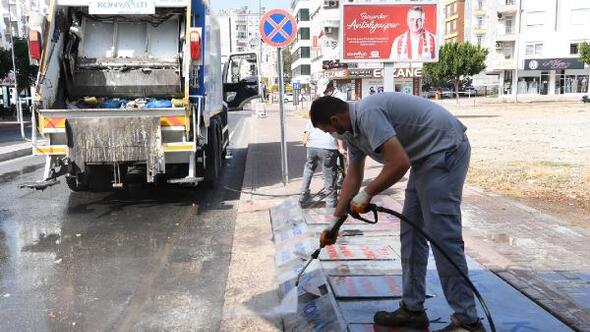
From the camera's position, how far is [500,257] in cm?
522

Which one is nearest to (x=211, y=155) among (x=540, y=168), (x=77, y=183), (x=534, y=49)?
(x=77, y=183)

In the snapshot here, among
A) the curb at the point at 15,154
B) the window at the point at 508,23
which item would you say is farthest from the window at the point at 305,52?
the curb at the point at 15,154

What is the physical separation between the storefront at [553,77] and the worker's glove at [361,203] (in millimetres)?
61124

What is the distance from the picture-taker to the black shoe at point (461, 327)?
3418 millimetres

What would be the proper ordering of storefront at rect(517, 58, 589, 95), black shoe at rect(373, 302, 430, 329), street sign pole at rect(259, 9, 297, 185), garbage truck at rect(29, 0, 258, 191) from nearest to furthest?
black shoe at rect(373, 302, 430, 329) → garbage truck at rect(29, 0, 258, 191) → street sign pole at rect(259, 9, 297, 185) → storefront at rect(517, 58, 589, 95)

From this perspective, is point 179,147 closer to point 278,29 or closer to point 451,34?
point 278,29

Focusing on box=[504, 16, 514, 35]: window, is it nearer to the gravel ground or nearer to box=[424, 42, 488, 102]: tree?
box=[424, 42, 488, 102]: tree

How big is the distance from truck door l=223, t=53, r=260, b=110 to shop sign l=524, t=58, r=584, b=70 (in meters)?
52.5

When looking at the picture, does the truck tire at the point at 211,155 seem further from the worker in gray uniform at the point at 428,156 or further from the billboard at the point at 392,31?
the worker in gray uniform at the point at 428,156

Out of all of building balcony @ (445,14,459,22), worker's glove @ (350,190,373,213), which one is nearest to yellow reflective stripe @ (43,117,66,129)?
worker's glove @ (350,190,373,213)

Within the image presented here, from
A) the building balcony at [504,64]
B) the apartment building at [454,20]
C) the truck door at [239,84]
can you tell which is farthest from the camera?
the apartment building at [454,20]

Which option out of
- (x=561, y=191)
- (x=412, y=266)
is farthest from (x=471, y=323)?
(x=561, y=191)

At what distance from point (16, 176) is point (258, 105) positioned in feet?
86.2

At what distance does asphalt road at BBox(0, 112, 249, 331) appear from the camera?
427 centimetres
